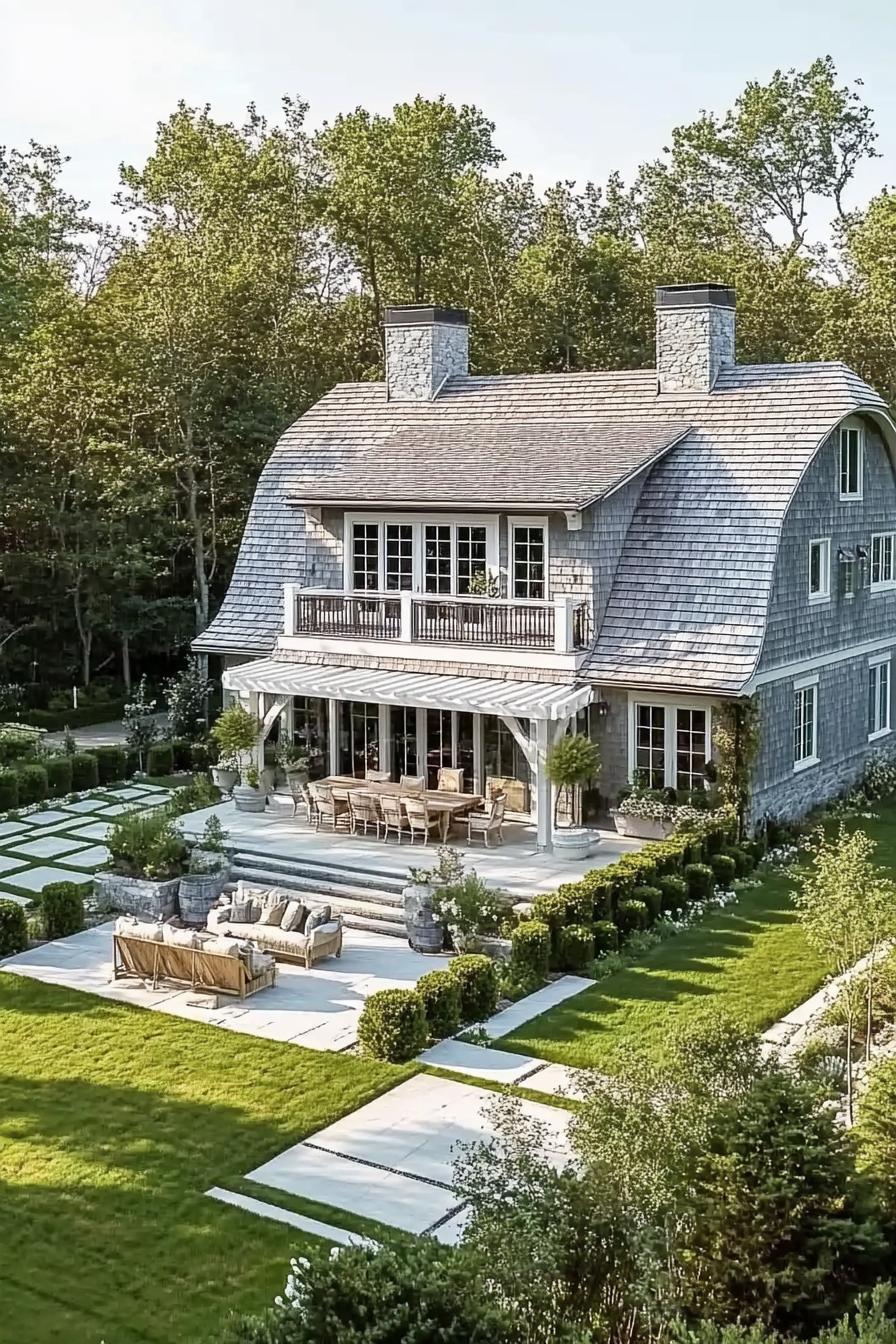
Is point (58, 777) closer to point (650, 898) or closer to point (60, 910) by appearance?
point (60, 910)

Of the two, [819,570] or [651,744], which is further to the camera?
[819,570]

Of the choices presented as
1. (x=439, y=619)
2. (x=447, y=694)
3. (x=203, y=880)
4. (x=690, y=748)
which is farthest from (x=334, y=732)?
(x=690, y=748)

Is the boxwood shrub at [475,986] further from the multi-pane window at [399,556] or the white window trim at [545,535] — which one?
the multi-pane window at [399,556]

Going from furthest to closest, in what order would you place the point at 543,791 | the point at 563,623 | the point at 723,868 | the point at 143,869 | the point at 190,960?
the point at 563,623 < the point at 543,791 < the point at 723,868 < the point at 143,869 < the point at 190,960

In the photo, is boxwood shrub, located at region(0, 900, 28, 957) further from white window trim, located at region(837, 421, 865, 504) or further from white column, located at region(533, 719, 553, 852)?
white window trim, located at region(837, 421, 865, 504)

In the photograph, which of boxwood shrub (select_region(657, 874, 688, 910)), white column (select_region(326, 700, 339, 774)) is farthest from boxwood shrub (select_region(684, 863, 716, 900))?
white column (select_region(326, 700, 339, 774))

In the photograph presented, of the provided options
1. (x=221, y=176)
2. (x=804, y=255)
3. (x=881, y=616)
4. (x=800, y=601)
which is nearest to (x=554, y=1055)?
(x=800, y=601)
